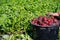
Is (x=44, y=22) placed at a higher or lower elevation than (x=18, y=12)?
lower

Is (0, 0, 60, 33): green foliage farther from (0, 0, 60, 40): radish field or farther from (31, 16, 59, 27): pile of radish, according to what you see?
(31, 16, 59, 27): pile of radish

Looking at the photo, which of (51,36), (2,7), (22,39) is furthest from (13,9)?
(51,36)

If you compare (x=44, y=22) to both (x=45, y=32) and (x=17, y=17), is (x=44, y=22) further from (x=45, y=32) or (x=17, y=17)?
(x=17, y=17)


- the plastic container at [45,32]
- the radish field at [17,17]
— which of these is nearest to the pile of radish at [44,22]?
the plastic container at [45,32]

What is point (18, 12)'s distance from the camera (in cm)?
620

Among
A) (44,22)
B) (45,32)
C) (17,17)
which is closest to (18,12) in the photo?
(17,17)

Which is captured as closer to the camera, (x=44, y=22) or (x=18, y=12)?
(x=44, y=22)

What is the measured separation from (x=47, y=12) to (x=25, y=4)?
28.8 inches

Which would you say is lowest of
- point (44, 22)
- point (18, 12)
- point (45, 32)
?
point (45, 32)

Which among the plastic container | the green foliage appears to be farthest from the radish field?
the plastic container

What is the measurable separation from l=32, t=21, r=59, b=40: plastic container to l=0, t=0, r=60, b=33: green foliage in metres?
0.56

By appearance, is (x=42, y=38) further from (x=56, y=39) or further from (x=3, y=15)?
(x=3, y=15)

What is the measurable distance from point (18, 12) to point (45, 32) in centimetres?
105

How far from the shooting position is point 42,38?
5.63 metres
